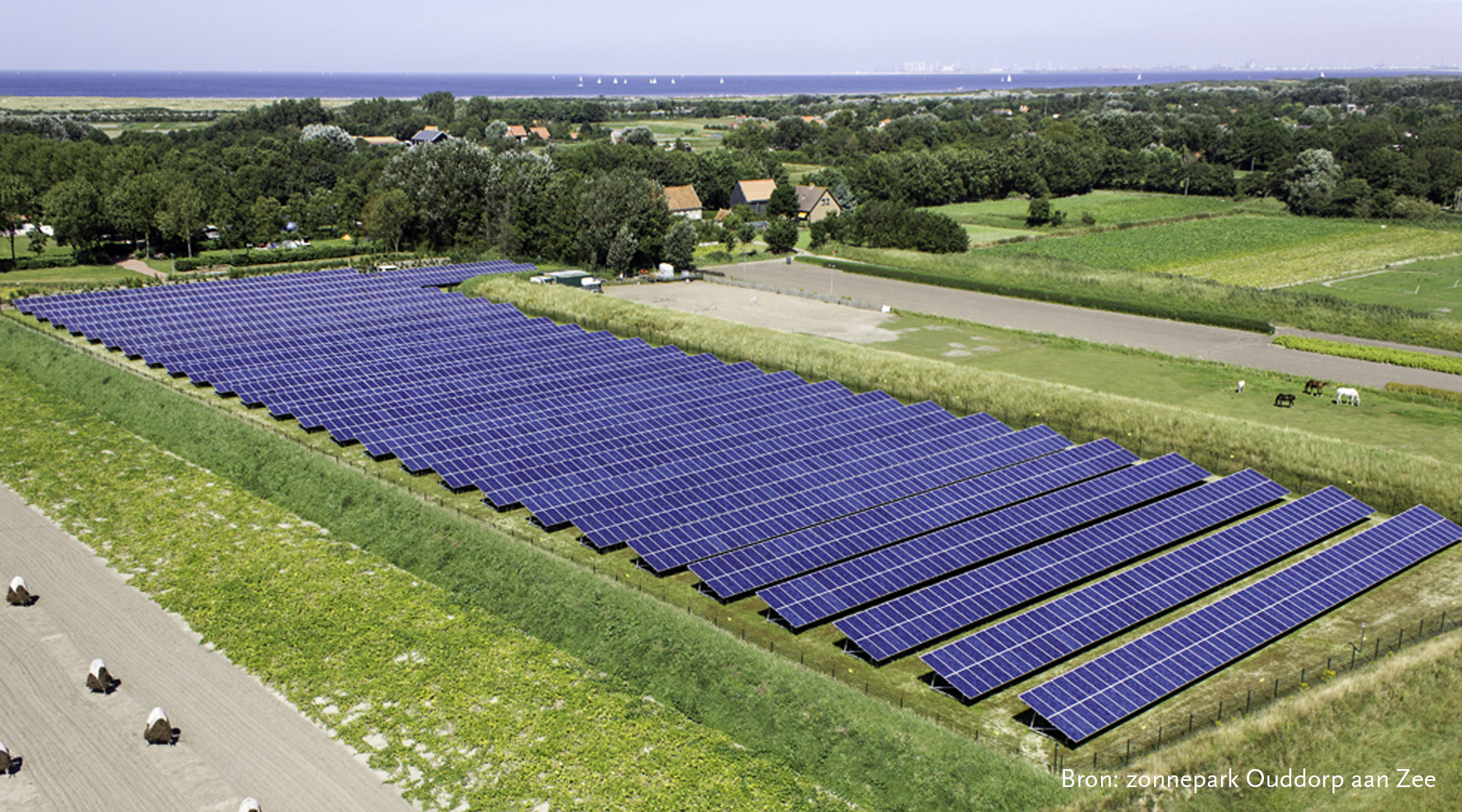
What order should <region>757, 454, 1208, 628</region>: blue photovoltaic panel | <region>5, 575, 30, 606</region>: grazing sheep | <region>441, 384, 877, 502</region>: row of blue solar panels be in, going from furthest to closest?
<region>441, 384, 877, 502</region>: row of blue solar panels, <region>5, 575, 30, 606</region>: grazing sheep, <region>757, 454, 1208, 628</region>: blue photovoltaic panel

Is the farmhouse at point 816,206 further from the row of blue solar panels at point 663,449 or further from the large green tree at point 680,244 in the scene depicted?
the row of blue solar panels at point 663,449

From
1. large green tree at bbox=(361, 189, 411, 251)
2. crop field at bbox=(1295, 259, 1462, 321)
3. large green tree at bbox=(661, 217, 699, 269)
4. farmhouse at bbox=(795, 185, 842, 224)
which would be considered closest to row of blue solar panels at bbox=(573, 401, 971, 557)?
large green tree at bbox=(661, 217, 699, 269)

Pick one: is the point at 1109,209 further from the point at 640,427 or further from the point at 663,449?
the point at 663,449

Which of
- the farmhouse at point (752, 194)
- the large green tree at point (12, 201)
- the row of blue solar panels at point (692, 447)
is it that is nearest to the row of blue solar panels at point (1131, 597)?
the row of blue solar panels at point (692, 447)

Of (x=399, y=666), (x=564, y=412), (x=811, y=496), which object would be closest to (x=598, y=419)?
(x=564, y=412)

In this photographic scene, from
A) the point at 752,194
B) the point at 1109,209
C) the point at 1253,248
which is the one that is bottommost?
the point at 1253,248

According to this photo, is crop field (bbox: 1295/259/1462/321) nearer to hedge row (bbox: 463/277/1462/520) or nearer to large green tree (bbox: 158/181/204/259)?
hedge row (bbox: 463/277/1462/520)
